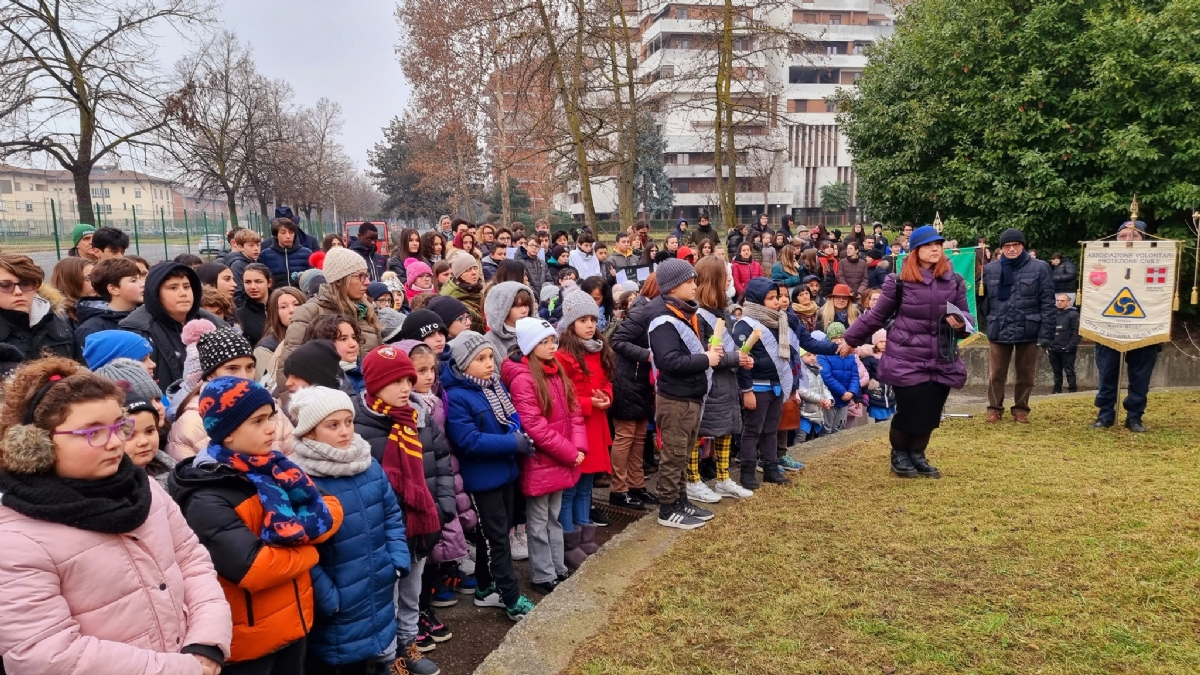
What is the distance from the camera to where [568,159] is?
2258cm

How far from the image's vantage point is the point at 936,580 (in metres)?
4.45

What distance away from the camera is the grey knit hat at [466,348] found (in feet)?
15.2

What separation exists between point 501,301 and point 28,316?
291 cm

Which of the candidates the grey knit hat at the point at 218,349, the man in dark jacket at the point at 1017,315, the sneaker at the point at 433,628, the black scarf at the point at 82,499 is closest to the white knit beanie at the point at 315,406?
the grey knit hat at the point at 218,349

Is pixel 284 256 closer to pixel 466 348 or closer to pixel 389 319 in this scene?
pixel 389 319

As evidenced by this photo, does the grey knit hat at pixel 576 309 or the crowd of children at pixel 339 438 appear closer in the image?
the crowd of children at pixel 339 438

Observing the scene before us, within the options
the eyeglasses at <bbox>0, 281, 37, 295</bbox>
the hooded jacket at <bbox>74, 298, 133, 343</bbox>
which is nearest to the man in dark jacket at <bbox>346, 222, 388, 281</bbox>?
the hooded jacket at <bbox>74, 298, 133, 343</bbox>

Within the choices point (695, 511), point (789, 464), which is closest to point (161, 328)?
point (695, 511)

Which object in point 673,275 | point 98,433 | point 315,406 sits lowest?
point 315,406

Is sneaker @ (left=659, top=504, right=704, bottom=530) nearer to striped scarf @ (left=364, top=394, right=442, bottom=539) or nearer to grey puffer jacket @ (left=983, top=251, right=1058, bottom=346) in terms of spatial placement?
striped scarf @ (left=364, top=394, right=442, bottom=539)

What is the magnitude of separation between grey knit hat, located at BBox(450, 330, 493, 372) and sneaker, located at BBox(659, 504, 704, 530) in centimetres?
194

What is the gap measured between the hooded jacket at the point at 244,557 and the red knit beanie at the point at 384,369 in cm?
100

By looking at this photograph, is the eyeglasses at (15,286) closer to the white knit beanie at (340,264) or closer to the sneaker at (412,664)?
the white knit beanie at (340,264)

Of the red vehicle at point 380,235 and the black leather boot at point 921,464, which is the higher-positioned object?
the red vehicle at point 380,235
